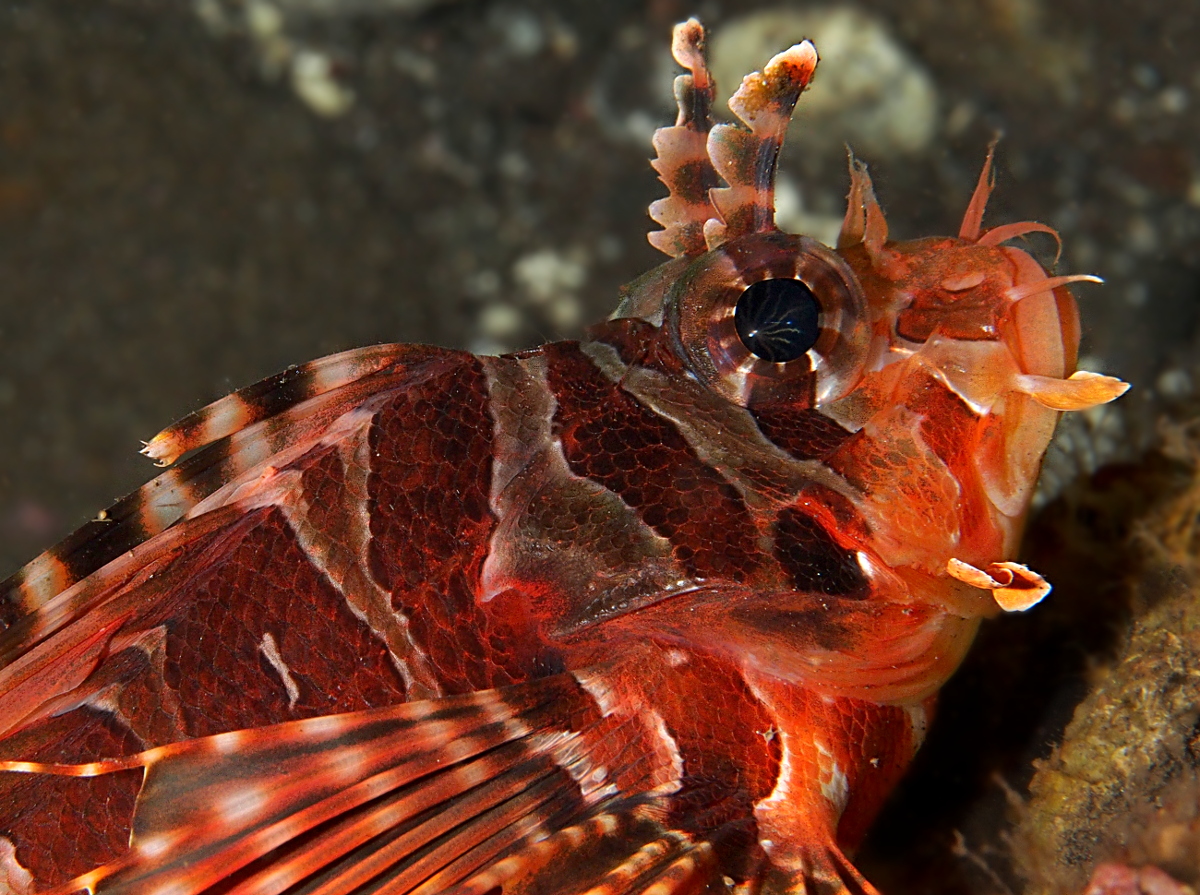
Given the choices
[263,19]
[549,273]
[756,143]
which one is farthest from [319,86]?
[756,143]

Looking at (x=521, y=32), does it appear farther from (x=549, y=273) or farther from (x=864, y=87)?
→ (x=864, y=87)

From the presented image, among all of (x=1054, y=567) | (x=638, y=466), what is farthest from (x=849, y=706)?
(x=1054, y=567)

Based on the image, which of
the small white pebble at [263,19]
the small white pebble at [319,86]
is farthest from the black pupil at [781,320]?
the small white pebble at [263,19]

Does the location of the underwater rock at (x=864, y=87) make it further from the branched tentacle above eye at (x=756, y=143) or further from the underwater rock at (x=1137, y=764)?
the branched tentacle above eye at (x=756, y=143)

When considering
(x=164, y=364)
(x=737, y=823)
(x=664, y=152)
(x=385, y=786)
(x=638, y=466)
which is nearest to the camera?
(x=385, y=786)

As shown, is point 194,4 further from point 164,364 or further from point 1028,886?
point 1028,886
